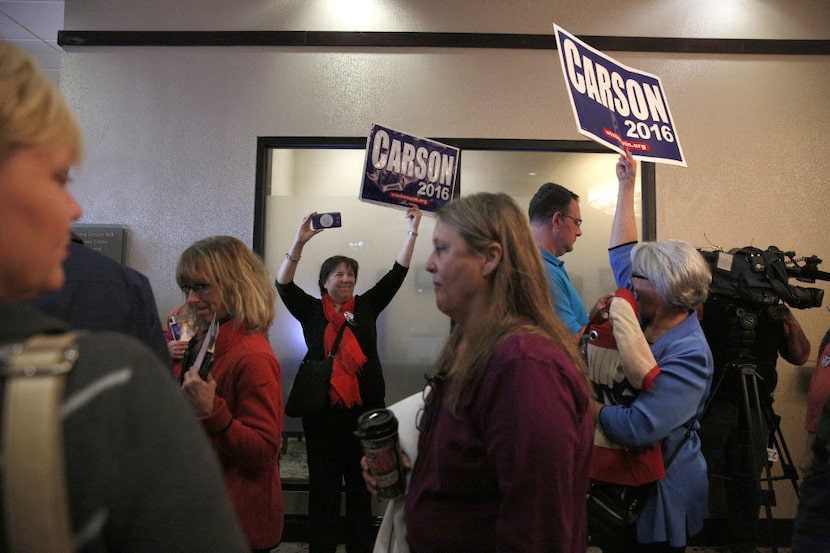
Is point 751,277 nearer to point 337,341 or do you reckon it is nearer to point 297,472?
point 337,341

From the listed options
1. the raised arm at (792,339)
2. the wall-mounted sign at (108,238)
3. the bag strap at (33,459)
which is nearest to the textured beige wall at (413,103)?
the wall-mounted sign at (108,238)

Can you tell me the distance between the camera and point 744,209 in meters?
3.94

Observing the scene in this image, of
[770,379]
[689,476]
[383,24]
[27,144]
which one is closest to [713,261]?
[770,379]

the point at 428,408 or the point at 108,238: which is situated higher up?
the point at 108,238

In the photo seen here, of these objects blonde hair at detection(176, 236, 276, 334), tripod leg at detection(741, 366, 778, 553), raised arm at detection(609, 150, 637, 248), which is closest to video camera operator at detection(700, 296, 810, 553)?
tripod leg at detection(741, 366, 778, 553)

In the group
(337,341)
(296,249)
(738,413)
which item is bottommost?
(738,413)

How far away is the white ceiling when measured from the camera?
4473 millimetres

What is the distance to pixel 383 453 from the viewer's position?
1259 millimetres

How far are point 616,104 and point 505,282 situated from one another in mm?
1676

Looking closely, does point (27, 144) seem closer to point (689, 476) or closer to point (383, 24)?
point (689, 476)

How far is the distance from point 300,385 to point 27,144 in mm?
2697

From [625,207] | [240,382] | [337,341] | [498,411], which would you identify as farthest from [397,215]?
[498,411]

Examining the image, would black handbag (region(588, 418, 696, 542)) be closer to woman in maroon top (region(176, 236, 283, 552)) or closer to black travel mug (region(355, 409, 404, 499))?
black travel mug (region(355, 409, 404, 499))

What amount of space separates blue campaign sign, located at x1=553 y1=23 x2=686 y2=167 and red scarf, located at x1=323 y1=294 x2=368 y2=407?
164 cm
